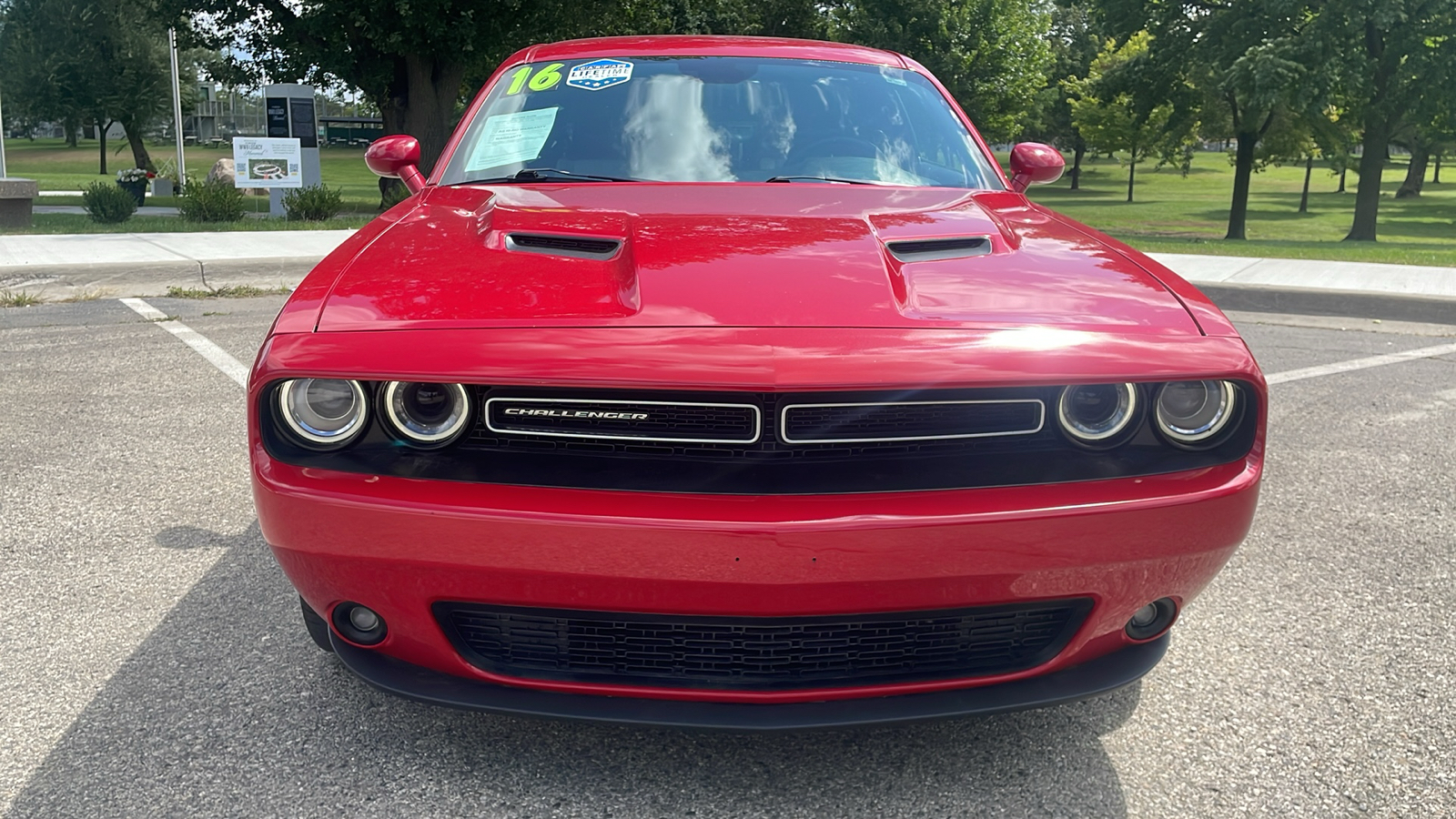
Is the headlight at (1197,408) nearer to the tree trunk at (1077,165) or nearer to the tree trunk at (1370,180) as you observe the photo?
the tree trunk at (1370,180)

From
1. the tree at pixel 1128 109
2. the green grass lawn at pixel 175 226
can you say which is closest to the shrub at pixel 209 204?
the green grass lawn at pixel 175 226

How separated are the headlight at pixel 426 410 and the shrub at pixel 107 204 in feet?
45.3

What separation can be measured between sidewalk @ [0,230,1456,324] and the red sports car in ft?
24.6

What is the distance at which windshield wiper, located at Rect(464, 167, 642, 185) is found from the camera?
10.2ft

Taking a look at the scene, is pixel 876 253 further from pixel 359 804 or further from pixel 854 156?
pixel 359 804

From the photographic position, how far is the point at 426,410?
2090mm

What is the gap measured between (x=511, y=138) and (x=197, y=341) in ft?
14.1

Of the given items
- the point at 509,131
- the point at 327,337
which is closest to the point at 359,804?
the point at 327,337

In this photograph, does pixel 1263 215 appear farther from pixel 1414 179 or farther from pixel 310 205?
pixel 310 205

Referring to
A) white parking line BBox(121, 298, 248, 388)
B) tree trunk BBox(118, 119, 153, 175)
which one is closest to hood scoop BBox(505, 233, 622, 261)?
white parking line BBox(121, 298, 248, 388)

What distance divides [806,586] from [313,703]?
4.11 ft

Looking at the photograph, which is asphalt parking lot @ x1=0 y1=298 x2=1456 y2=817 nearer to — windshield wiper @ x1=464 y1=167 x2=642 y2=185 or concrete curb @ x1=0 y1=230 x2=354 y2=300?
windshield wiper @ x1=464 y1=167 x2=642 y2=185

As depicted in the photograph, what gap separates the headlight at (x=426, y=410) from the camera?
205 cm

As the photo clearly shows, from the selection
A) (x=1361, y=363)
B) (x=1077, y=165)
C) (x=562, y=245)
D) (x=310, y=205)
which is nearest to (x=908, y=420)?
(x=562, y=245)
